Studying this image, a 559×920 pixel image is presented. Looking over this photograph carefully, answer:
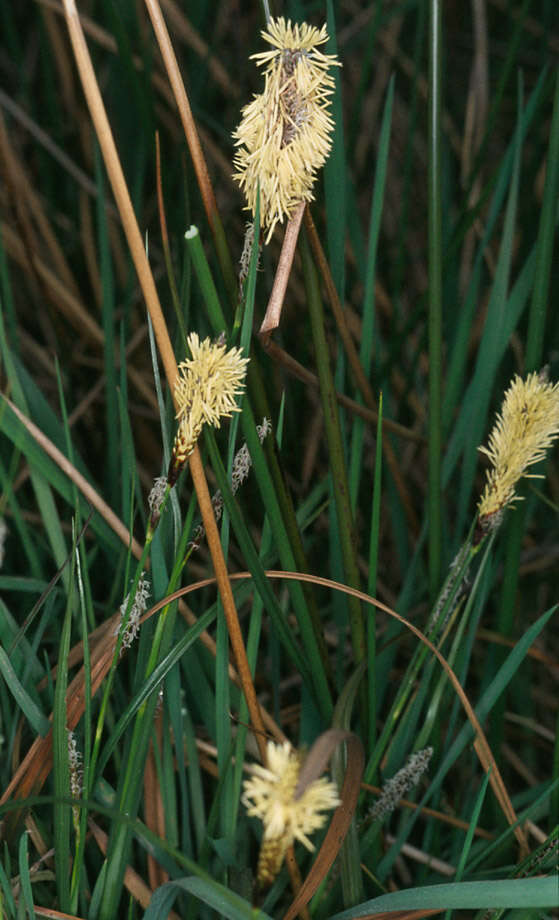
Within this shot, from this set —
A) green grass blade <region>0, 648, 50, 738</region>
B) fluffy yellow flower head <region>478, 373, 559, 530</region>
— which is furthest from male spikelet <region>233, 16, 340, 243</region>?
green grass blade <region>0, 648, 50, 738</region>

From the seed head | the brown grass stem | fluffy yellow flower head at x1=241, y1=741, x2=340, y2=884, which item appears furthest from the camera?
the seed head

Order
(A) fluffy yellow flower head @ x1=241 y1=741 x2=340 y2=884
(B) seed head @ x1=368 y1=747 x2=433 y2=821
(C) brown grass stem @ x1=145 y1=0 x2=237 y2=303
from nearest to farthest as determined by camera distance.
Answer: (A) fluffy yellow flower head @ x1=241 y1=741 x2=340 y2=884 → (C) brown grass stem @ x1=145 y1=0 x2=237 y2=303 → (B) seed head @ x1=368 y1=747 x2=433 y2=821

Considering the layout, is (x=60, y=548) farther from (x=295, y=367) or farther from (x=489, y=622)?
(x=489, y=622)

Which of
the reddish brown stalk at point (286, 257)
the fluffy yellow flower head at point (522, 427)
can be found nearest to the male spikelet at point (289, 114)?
the reddish brown stalk at point (286, 257)

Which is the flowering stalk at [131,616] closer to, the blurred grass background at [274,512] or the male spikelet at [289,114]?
the blurred grass background at [274,512]

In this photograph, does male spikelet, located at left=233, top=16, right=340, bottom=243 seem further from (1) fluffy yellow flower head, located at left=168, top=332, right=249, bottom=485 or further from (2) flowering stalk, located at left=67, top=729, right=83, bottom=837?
(2) flowering stalk, located at left=67, top=729, right=83, bottom=837

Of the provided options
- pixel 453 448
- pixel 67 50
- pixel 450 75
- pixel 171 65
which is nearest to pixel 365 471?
pixel 453 448
